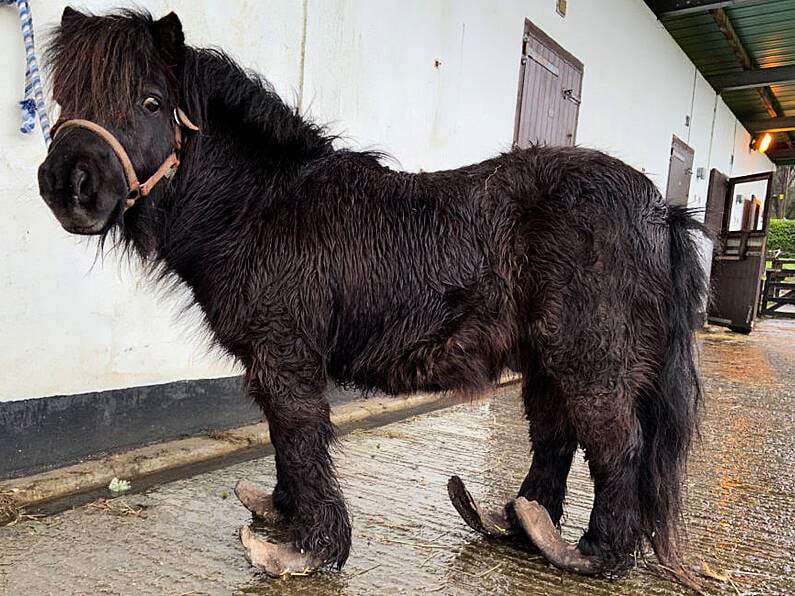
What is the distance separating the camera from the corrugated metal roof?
7.88 metres

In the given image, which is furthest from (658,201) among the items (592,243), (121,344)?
(121,344)

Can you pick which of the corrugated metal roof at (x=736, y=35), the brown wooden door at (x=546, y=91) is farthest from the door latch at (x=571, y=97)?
the corrugated metal roof at (x=736, y=35)

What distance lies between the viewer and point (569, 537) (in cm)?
229

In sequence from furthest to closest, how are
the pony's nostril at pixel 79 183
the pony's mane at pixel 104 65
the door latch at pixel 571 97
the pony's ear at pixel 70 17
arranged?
the door latch at pixel 571 97 → the pony's ear at pixel 70 17 → the pony's mane at pixel 104 65 → the pony's nostril at pixel 79 183

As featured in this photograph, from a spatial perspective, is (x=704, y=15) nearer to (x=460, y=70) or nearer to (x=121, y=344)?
(x=460, y=70)

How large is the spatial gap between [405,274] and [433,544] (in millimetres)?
985

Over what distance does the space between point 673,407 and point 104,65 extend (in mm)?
1981

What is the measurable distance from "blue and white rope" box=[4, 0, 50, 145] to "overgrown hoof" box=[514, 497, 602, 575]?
209cm

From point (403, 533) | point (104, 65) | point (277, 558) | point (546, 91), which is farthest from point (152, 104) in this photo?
point (546, 91)

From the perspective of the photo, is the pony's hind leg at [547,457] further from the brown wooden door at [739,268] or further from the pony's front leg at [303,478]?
the brown wooden door at [739,268]

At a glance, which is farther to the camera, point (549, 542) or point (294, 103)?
point (294, 103)

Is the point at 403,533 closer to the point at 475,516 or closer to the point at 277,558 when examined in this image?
the point at 475,516

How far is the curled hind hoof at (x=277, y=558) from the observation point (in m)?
1.81

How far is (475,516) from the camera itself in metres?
2.19
